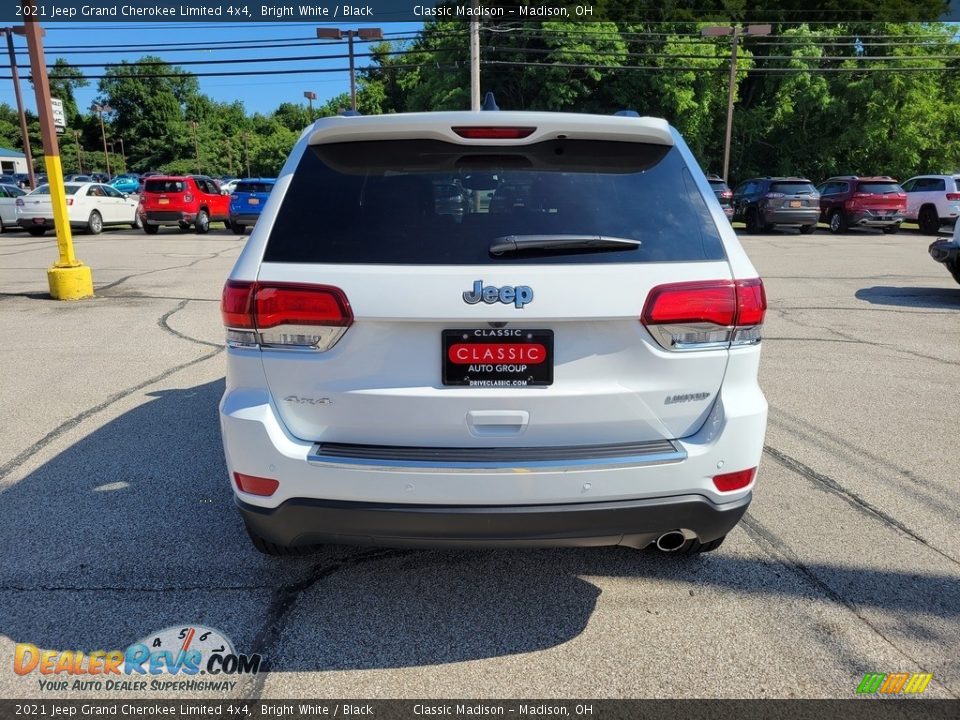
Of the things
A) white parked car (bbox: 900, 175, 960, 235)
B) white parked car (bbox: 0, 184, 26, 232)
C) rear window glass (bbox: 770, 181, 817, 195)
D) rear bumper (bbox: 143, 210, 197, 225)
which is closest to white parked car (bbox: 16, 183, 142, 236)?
white parked car (bbox: 0, 184, 26, 232)

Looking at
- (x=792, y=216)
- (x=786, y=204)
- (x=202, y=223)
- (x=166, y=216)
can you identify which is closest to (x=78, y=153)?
(x=202, y=223)

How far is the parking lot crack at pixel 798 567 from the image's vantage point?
261cm

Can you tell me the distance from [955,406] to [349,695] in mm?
5099

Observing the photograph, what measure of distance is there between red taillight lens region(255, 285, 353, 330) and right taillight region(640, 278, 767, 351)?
3.31 feet

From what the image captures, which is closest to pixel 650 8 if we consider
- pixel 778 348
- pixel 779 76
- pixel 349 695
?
pixel 779 76

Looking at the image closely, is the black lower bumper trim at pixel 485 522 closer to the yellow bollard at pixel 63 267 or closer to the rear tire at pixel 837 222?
the yellow bollard at pixel 63 267

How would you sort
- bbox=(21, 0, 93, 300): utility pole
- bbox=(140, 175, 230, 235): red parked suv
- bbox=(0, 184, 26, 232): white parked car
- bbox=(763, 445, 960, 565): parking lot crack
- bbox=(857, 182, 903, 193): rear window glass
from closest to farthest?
bbox=(763, 445, 960, 565): parking lot crack → bbox=(21, 0, 93, 300): utility pole → bbox=(857, 182, 903, 193): rear window glass → bbox=(140, 175, 230, 235): red parked suv → bbox=(0, 184, 26, 232): white parked car

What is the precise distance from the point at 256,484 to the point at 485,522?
2.65 feet

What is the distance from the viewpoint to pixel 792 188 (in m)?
22.2

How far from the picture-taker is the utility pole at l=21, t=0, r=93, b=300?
355 inches

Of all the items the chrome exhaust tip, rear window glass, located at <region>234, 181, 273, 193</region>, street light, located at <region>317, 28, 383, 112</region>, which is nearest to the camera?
the chrome exhaust tip

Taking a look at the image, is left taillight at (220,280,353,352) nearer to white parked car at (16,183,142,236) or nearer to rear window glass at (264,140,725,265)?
rear window glass at (264,140,725,265)

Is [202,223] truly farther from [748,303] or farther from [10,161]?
[10,161]

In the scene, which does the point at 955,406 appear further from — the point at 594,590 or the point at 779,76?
the point at 779,76
